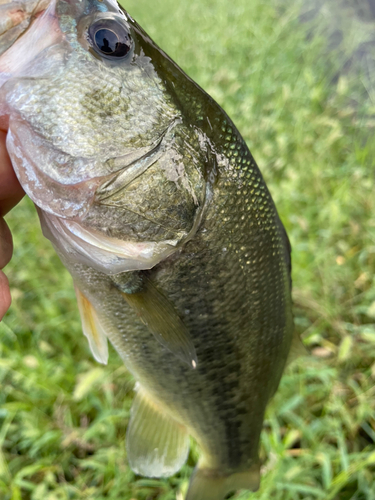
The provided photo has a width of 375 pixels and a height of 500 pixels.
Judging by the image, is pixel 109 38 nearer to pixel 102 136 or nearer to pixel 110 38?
pixel 110 38

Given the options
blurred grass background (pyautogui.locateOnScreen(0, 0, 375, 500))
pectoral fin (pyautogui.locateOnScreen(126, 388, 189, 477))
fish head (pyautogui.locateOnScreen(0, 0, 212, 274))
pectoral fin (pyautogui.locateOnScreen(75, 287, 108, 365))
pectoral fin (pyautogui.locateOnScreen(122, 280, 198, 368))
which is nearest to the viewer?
fish head (pyautogui.locateOnScreen(0, 0, 212, 274))

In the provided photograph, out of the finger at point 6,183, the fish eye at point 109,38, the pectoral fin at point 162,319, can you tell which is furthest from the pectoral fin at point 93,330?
the fish eye at point 109,38

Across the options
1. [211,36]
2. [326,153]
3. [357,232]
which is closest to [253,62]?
[211,36]

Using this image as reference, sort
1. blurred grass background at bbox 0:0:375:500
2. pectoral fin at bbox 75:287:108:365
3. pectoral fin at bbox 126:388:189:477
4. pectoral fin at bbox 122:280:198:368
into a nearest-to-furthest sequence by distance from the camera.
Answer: pectoral fin at bbox 122:280:198:368, pectoral fin at bbox 75:287:108:365, pectoral fin at bbox 126:388:189:477, blurred grass background at bbox 0:0:375:500

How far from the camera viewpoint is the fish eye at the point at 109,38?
0.76m

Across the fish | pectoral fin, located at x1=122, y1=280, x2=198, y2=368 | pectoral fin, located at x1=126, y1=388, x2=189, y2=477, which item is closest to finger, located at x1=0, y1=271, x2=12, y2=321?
the fish

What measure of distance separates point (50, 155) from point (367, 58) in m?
3.94

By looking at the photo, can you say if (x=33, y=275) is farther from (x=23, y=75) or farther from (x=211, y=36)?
(x=211, y=36)

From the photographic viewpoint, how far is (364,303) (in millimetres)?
1960

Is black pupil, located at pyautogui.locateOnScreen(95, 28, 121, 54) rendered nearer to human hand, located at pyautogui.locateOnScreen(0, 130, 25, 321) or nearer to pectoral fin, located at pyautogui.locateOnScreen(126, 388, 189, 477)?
human hand, located at pyautogui.locateOnScreen(0, 130, 25, 321)

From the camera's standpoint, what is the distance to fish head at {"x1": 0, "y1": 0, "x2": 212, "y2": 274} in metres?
0.72

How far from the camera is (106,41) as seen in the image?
771 millimetres

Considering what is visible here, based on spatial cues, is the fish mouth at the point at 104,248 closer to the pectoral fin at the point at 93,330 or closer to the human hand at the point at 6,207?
the human hand at the point at 6,207

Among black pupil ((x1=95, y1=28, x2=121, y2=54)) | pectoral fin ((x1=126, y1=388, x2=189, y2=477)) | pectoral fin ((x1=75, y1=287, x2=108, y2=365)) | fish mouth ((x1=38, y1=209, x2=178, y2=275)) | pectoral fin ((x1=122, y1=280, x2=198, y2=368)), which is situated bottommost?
pectoral fin ((x1=126, y1=388, x2=189, y2=477))
